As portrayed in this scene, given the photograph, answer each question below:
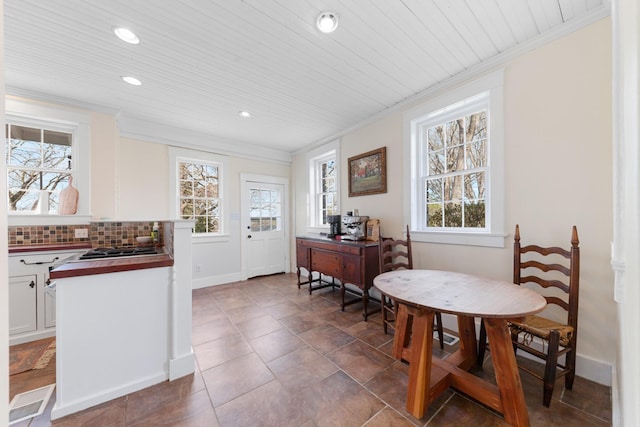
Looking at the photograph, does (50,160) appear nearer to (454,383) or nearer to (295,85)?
(295,85)

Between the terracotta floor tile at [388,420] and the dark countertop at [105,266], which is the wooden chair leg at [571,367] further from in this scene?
the dark countertop at [105,266]

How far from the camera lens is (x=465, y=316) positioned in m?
1.40

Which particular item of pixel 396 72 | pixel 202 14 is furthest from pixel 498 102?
pixel 202 14

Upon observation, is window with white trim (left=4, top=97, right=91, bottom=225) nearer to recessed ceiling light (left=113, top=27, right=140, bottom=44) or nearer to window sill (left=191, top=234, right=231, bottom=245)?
window sill (left=191, top=234, right=231, bottom=245)

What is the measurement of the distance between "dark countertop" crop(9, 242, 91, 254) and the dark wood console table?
2.75 meters

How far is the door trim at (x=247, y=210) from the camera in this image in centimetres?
466

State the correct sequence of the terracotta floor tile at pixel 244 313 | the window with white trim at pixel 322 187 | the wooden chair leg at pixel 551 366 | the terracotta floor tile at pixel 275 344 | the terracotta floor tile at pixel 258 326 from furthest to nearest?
the window with white trim at pixel 322 187, the terracotta floor tile at pixel 244 313, the terracotta floor tile at pixel 258 326, the terracotta floor tile at pixel 275 344, the wooden chair leg at pixel 551 366

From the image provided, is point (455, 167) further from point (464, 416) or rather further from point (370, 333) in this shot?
point (464, 416)

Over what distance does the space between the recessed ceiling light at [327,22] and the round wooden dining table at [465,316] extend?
6.37ft

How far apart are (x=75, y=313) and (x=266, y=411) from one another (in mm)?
1389

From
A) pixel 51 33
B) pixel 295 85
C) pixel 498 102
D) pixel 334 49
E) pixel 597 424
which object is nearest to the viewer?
pixel 597 424

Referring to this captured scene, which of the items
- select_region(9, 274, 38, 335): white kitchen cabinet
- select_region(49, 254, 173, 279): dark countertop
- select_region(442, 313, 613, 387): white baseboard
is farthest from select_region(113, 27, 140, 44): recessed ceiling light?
select_region(442, 313, 613, 387): white baseboard

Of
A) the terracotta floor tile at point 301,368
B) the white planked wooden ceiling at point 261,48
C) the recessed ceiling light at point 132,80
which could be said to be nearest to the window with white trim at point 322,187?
the white planked wooden ceiling at point 261,48

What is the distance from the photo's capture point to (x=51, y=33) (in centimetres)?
187
